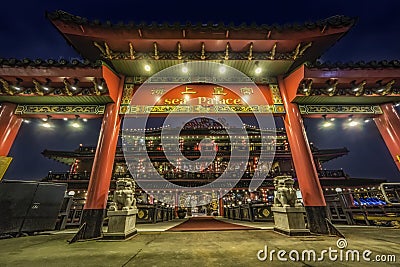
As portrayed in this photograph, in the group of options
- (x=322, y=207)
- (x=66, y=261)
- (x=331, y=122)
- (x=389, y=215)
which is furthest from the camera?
(x=389, y=215)

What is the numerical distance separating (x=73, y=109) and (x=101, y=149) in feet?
6.72

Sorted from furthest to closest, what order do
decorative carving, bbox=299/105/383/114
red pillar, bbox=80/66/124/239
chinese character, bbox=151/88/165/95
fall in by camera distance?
chinese character, bbox=151/88/165/95, decorative carving, bbox=299/105/383/114, red pillar, bbox=80/66/124/239

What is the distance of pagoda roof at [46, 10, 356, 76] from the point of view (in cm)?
501

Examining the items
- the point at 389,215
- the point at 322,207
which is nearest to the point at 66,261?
the point at 322,207

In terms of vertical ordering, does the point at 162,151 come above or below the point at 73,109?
above

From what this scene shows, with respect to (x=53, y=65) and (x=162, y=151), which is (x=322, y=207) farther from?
(x=162, y=151)

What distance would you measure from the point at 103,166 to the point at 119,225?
1.69m

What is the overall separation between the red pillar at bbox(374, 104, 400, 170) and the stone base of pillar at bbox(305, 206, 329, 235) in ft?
11.6

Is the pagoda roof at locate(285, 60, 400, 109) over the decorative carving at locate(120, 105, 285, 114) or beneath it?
over

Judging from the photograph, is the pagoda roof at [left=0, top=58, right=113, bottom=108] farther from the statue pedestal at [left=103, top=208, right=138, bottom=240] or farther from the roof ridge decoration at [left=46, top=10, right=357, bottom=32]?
the statue pedestal at [left=103, top=208, right=138, bottom=240]

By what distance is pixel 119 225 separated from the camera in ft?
13.1

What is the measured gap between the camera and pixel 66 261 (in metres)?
2.43
